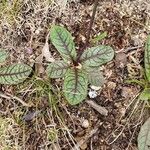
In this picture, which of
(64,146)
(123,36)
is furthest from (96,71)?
(64,146)

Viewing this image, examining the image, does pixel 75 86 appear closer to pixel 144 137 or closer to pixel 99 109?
pixel 99 109

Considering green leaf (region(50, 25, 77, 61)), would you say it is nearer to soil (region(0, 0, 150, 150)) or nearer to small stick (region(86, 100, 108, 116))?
soil (region(0, 0, 150, 150))

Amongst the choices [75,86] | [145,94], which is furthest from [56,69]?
[145,94]

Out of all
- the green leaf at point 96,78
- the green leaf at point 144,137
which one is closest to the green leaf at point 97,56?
the green leaf at point 96,78

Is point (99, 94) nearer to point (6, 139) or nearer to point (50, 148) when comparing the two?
point (50, 148)

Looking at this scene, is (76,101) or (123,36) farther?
(123,36)
